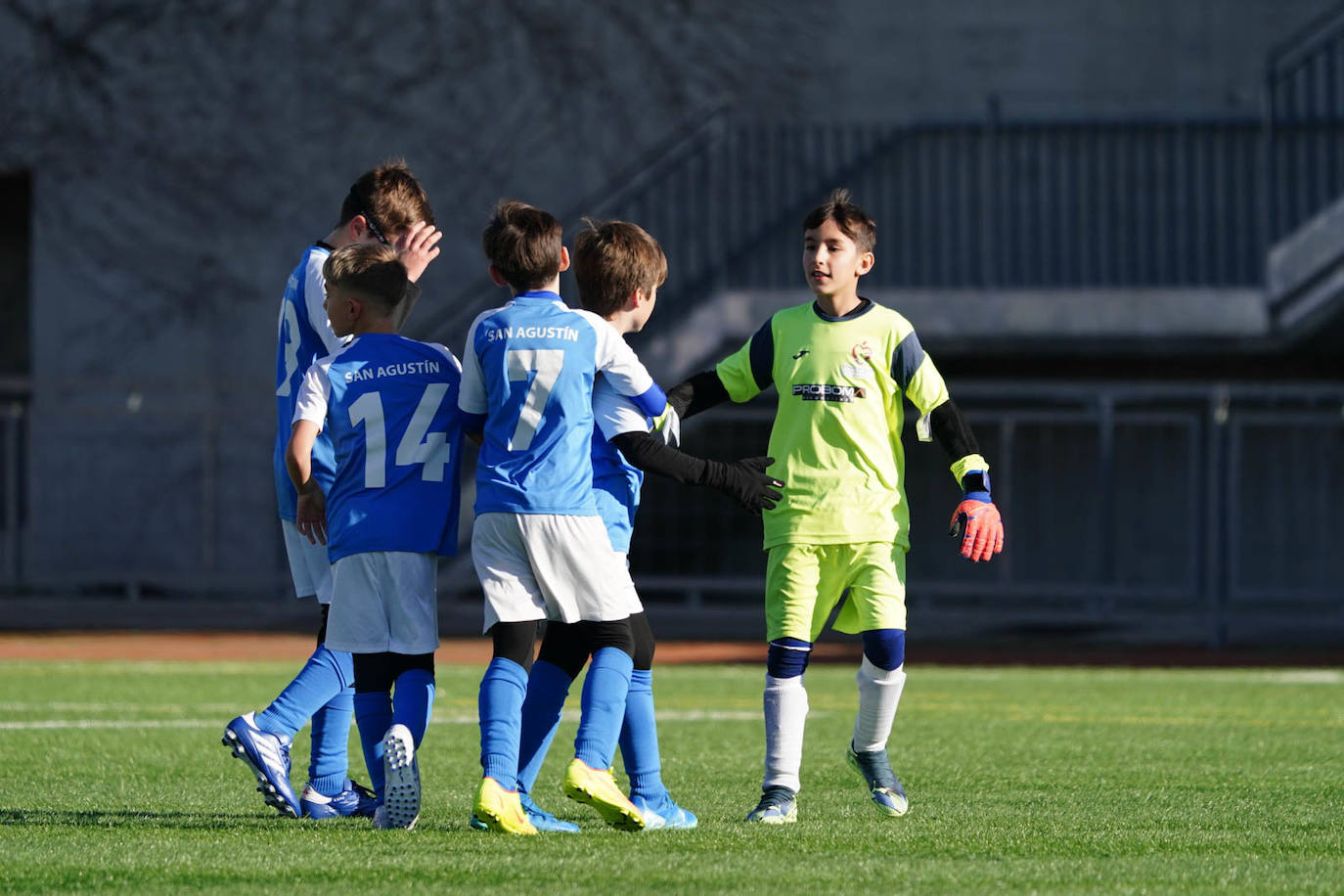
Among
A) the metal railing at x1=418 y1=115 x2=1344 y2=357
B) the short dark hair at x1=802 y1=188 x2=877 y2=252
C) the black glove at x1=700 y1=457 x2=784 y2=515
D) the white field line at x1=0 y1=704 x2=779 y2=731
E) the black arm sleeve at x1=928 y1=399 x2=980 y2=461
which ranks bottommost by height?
the white field line at x1=0 y1=704 x2=779 y2=731

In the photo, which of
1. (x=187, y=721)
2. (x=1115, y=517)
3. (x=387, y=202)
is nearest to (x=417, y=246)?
(x=387, y=202)

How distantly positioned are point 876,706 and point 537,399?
136 centimetres

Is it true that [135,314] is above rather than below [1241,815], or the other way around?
above

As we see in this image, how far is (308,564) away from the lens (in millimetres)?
5809

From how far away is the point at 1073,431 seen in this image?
1522 cm

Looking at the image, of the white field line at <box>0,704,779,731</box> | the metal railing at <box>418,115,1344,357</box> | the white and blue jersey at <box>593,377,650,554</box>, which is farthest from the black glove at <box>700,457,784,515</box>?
the metal railing at <box>418,115,1344,357</box>

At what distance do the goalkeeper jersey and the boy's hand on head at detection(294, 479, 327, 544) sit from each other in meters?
1.27

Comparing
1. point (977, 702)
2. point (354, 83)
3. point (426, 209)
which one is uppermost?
point (354, 83)

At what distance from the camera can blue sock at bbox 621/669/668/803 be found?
529 cm

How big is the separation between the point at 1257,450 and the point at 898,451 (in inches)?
394

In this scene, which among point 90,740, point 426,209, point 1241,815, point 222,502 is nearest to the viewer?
point 1241,815

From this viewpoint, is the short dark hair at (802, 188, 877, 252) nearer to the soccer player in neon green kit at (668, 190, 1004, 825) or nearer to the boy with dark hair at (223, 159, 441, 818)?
the soccer player in neon green kit at (668, 190, 1004, 825)

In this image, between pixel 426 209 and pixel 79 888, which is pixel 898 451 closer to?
pixel 426 209

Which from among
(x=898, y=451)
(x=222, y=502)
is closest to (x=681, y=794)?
(x=898, y=451)
